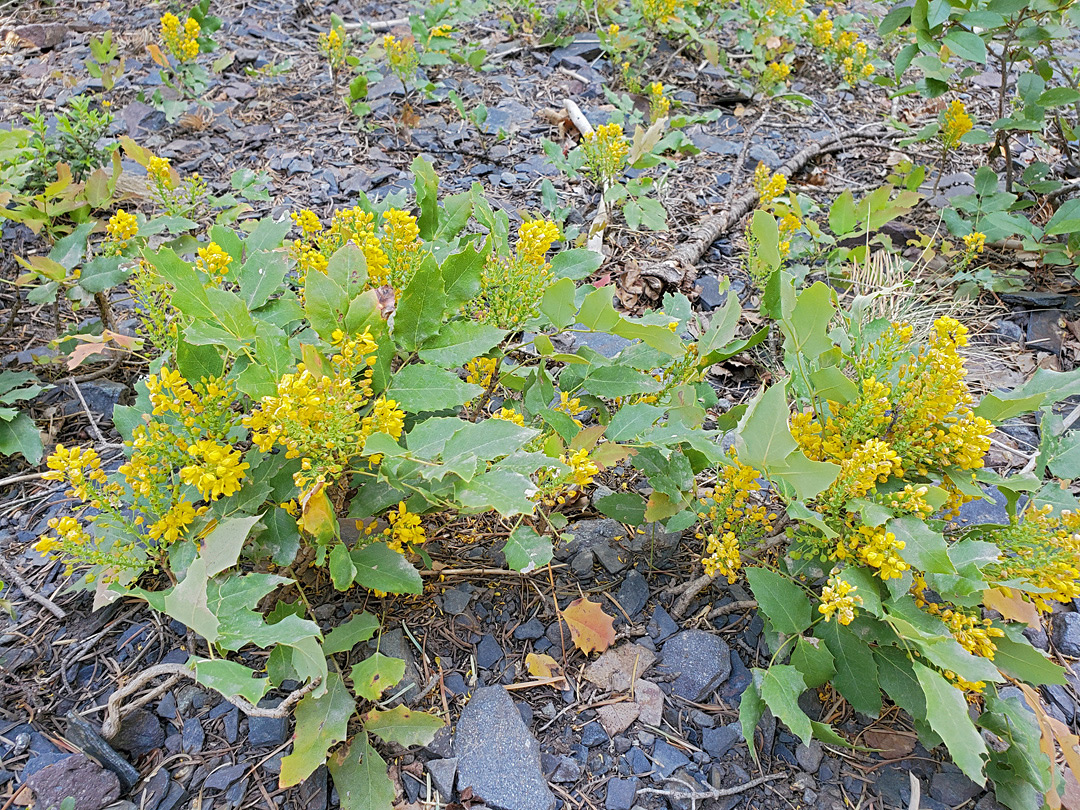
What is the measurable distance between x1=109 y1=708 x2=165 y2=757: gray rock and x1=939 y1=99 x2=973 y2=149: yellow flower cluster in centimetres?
398

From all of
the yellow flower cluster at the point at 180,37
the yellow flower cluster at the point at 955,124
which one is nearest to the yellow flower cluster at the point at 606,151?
the yellow flower cluster at the point at 955,124

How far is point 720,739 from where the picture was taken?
1647 millimetres

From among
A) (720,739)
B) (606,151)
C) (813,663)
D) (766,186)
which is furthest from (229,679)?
(766,186)

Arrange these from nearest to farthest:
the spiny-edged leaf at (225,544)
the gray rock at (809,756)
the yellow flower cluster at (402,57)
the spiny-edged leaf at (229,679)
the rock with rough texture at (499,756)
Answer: the spiny-edged leaf at (229,679), the spiny-edged leaf at (225,544), the rock with rough texture at (499,756), the gray rock at (809,756), the yellow flower cluster at (402,57)

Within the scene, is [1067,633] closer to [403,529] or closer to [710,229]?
[403,529]

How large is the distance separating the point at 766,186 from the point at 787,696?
260cm

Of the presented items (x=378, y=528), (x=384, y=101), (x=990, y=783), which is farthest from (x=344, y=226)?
(x=384, y=101)

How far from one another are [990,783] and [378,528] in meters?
1.57

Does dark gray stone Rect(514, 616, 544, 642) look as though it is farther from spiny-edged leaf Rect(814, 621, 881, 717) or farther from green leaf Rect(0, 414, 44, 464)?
green leaf Rect(0, 414, 44, 464)

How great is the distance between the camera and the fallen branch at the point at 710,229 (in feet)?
9.73

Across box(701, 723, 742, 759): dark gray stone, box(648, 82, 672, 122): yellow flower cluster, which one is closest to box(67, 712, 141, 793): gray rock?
box(701, 723, 742, 759): dark gray stone

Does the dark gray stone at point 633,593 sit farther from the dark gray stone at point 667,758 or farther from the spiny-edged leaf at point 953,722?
the spiny-edged leaf at point 953,722

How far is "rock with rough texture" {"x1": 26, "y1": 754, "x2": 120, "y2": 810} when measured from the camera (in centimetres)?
143

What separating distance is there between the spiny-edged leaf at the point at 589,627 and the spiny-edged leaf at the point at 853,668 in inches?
19.5
